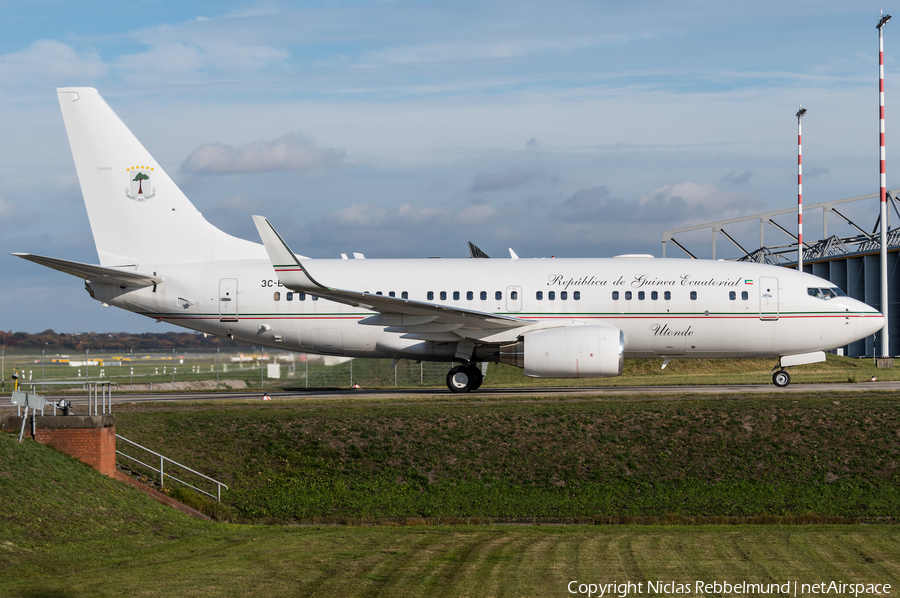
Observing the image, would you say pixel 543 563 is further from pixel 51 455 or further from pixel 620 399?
pixel 620 399

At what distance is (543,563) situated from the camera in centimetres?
1220

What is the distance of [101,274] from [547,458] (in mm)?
16065

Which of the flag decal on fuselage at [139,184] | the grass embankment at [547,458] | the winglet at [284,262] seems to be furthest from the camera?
the flag decal on fuselage at [139,184]

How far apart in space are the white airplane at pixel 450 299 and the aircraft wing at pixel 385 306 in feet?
0.23

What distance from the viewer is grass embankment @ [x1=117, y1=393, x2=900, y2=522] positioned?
18.5 metres

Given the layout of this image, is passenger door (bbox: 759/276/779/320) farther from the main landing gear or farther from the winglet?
the winglet

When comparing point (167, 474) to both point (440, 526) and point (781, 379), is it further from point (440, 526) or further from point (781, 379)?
point (781, 379)

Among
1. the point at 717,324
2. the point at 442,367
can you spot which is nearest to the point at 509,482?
the point at 717,324

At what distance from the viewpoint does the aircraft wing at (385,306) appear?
24.3m

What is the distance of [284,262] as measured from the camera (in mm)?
24578

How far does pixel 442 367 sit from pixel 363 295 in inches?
1046

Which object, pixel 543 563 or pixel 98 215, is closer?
pixel 543 563

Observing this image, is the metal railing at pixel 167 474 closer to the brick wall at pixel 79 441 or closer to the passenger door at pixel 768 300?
the brick wall at pixel 79 441

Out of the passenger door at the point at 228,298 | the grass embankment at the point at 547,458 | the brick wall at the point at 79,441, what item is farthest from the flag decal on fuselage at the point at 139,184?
the brick wall at the point at 79,441
